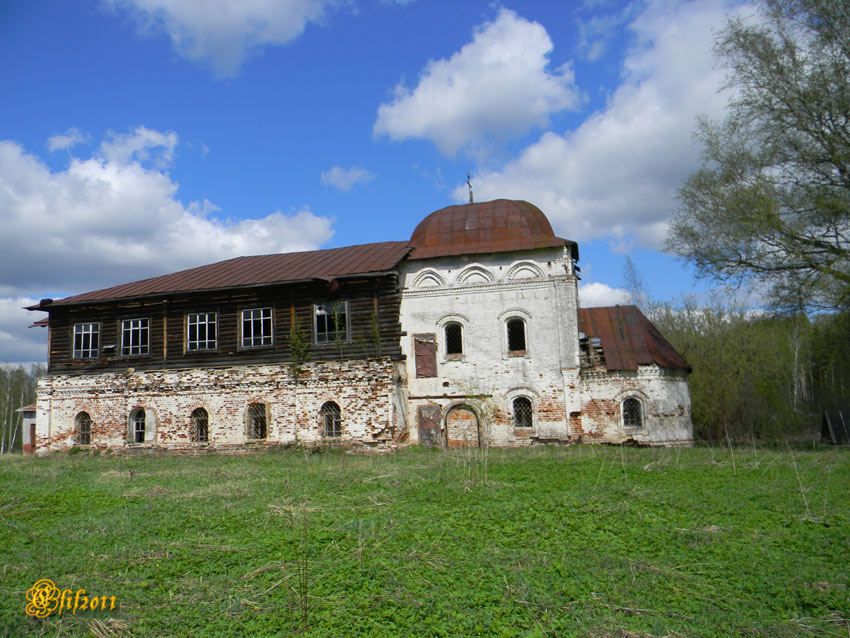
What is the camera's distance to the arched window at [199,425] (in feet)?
67.1

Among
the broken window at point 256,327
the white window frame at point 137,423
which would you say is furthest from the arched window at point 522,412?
the white window frame at point 137,423

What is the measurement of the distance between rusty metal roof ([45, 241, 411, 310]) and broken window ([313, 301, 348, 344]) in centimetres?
97

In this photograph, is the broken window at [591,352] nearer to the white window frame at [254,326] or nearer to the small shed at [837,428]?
the white window frame at [254,326]

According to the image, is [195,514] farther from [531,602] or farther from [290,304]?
[290,304]

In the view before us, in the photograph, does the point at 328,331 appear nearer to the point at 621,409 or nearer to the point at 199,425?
the point at 199,425

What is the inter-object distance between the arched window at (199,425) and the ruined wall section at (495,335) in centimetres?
664

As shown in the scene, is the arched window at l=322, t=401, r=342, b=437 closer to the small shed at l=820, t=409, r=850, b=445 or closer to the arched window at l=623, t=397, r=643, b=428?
the arched window at l=623, t=397, r=643, b=428

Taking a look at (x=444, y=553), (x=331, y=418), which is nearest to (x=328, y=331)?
(x=331, y=418)

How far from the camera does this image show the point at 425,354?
20.1 metres

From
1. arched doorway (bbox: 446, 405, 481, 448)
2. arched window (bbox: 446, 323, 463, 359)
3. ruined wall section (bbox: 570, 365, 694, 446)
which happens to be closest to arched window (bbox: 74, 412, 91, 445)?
arched doorway (bbox: 446, 405, 481, 448)

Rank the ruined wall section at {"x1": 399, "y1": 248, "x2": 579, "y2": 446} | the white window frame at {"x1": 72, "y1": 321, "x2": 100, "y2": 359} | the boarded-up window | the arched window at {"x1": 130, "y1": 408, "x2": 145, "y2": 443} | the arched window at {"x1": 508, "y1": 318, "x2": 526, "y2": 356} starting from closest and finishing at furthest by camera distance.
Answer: the ruined wall section at {"x1": 399, "y1": 248, "x2": 579, "y2": 446}
the arched window at {"x1": 508, "y1": 318, "x2": 526, "y2": 356}
the boarded-up window
the arched window at {"x1": 130, "y1": 408, "x2": 145, "y2": 443}
the white window frame at {"x1": 72, "y1": 321, "x2": 100, "y2": 359}

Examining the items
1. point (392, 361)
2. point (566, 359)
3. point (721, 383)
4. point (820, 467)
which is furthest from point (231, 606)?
point (721, 383)

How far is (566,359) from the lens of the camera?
19.2 metres

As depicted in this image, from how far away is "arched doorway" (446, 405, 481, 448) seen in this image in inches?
772
